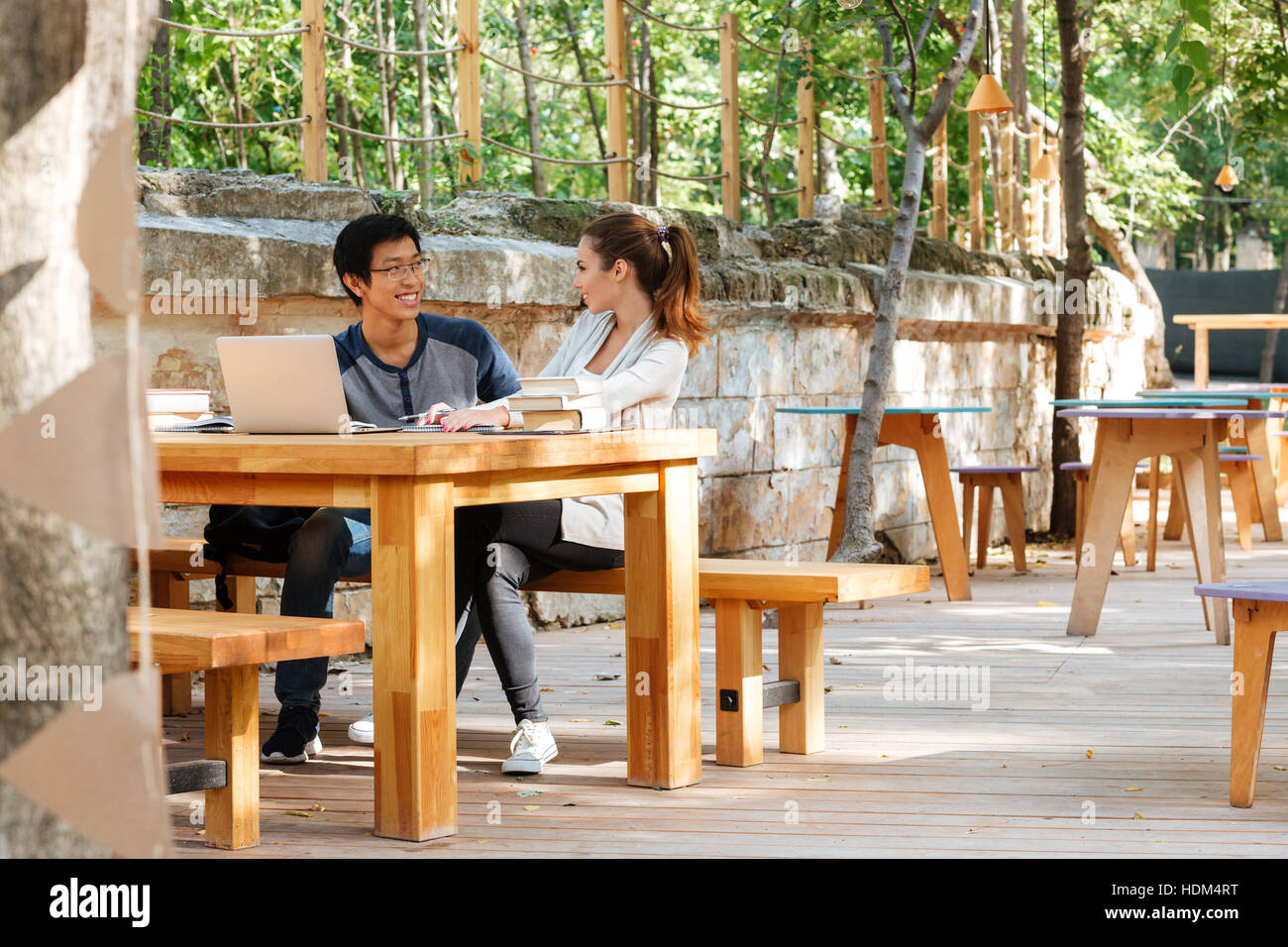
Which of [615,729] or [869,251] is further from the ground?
[869,251]

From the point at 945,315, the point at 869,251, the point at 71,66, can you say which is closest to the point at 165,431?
the point at 71,66

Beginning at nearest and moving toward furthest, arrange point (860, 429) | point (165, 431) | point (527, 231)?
point (165, 431)
point (527, 231)
point (860, 429)

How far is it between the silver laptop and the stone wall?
3.89 feet

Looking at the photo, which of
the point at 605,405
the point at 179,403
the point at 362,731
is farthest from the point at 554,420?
the point at 179,403

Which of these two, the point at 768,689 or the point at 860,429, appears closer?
the point at 768,689

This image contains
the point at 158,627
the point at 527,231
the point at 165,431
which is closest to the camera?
the point at 158,627

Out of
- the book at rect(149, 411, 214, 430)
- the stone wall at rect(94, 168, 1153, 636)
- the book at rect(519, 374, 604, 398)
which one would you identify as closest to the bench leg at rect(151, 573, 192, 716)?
the book at rect(149, 411, 214, 430)

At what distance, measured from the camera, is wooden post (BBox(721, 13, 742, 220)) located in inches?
301

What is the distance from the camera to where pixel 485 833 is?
322cm

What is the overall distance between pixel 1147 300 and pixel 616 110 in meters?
7.37

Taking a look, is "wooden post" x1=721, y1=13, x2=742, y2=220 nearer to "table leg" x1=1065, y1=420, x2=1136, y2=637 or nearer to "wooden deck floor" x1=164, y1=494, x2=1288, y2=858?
"table leg" x1=1065, y1=420, x2=1136, y2=637

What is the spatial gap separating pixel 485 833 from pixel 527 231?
3519 mm
